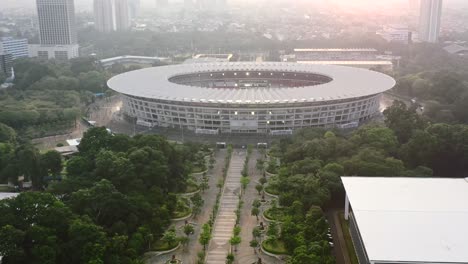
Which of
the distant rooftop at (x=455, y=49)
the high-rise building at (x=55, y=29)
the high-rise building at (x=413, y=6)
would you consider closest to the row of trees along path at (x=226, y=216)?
the high-rise building at (x=55, y=29)

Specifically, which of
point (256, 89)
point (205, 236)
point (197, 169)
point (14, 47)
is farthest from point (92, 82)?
point (205, 236)

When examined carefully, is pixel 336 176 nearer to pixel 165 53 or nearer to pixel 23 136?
pixel 23 136

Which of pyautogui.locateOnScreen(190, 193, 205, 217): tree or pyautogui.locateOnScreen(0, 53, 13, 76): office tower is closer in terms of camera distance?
pyautogui.locateOnScreen(190, 193, 205, 217): tree

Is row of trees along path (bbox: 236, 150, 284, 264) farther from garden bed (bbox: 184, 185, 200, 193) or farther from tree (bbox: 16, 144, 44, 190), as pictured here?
tree (bbox: 16, 144, 44, 190)

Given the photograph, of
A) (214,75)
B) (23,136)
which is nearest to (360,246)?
(23,136)

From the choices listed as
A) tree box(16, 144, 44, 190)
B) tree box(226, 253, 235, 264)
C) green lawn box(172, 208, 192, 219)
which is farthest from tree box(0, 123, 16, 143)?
tree box(226, 253, 235, 264)

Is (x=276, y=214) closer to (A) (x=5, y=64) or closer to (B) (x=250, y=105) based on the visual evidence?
(B) (x=250, y=105)

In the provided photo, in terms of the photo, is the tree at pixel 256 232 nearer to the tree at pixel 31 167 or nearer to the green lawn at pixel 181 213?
the green lawn at pixel 181 213
